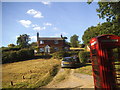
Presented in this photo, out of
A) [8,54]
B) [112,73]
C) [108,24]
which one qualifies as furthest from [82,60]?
[8,54]

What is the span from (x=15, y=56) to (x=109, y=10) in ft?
72.5

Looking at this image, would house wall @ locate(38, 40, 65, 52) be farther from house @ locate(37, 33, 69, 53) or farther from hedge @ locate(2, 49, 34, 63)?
hedge @ locate(2, 49, 34, 63)

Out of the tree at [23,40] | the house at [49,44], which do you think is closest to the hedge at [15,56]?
the house at [49,44]

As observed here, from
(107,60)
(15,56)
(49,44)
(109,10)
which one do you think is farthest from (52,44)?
(107,60)

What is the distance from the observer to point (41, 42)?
41094 millimetres

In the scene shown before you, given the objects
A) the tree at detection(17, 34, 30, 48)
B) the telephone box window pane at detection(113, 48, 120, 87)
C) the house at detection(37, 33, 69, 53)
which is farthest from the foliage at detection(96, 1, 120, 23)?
the tree at detection(17, 34, 30, 48)

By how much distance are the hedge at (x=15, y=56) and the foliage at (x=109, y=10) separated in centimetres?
2035

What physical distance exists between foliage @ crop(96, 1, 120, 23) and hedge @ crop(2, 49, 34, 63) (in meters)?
20.3

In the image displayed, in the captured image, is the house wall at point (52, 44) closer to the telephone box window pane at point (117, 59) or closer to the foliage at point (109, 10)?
the foliage at point (109, 10)

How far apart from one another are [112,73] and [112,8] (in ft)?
30.3

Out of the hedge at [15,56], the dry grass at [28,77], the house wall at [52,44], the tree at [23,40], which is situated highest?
the tree at [23,40]

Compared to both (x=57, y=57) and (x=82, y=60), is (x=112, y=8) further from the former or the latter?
(x=57, y=57)

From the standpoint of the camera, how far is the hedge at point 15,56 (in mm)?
24659

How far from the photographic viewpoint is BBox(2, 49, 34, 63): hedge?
2466cm
